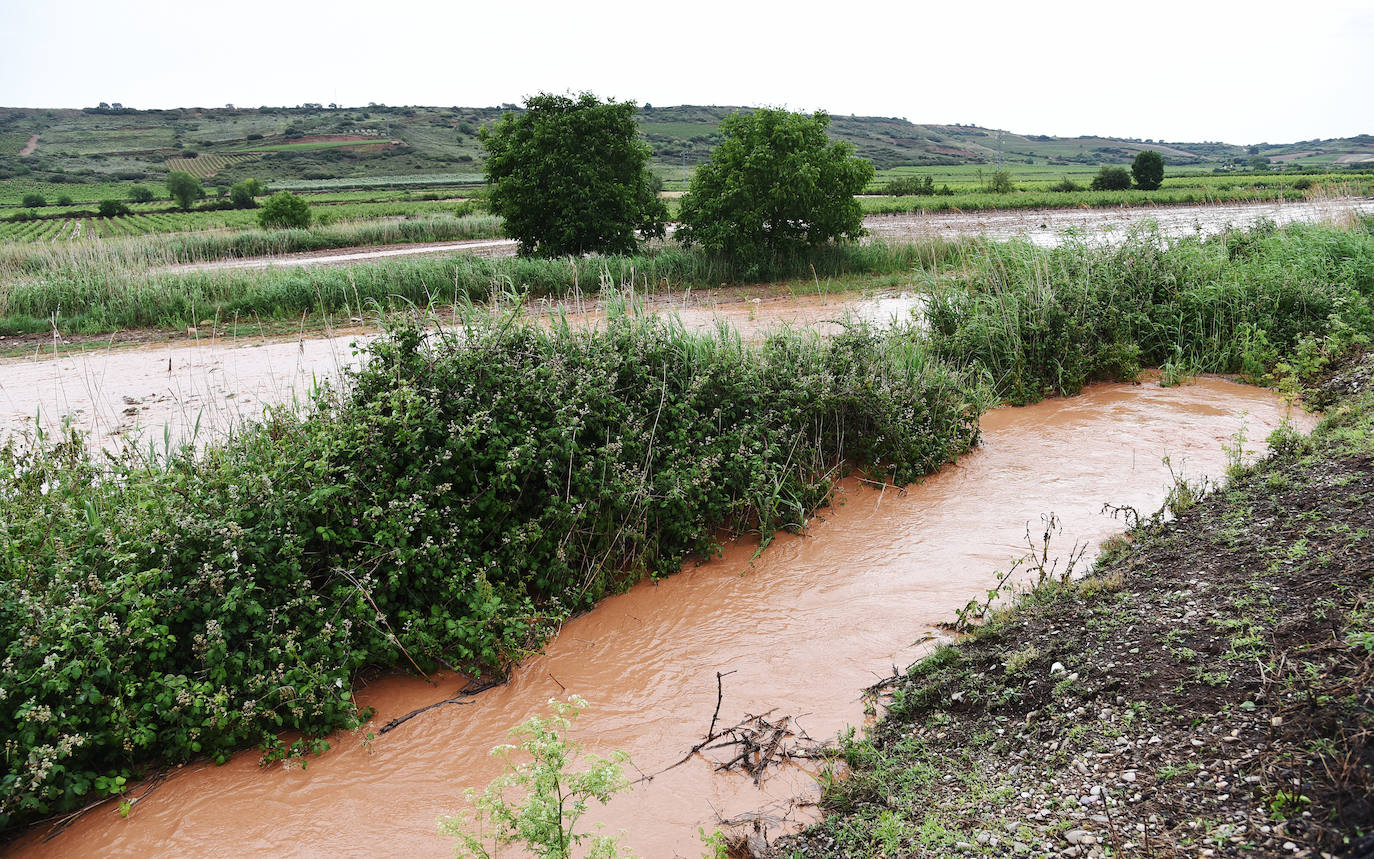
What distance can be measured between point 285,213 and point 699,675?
32.8 metres

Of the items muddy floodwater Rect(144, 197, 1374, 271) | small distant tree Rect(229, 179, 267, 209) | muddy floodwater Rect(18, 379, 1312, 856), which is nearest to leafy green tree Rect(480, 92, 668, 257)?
muddy floodwater Rect(144, 197, 1374, 271)

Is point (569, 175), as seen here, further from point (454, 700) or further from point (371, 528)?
point (454, 700)

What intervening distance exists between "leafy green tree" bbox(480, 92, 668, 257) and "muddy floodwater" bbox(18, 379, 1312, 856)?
12.2m

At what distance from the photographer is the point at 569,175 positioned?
17328 mm

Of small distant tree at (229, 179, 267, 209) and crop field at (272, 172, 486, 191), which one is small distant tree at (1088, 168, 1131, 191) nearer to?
crop field at (272, 172, 486, 191)

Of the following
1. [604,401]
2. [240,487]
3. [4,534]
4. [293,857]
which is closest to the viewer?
[293,857]

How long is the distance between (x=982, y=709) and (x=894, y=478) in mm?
3711

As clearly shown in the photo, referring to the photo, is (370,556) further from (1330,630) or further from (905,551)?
(1330,630)

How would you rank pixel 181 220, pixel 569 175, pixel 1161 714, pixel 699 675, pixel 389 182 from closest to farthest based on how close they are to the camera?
pixel 1161 714 → pixel 699 675 → pixel 569 175 → pixel 181 220 → pixel 389 182

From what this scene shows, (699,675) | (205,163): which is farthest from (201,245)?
(205,163)

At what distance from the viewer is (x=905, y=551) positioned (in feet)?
19.5

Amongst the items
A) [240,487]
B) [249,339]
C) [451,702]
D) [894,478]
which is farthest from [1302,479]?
[249,339]

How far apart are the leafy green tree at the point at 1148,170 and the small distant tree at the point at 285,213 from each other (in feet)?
134

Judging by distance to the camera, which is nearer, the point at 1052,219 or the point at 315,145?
the point at 1052,219
